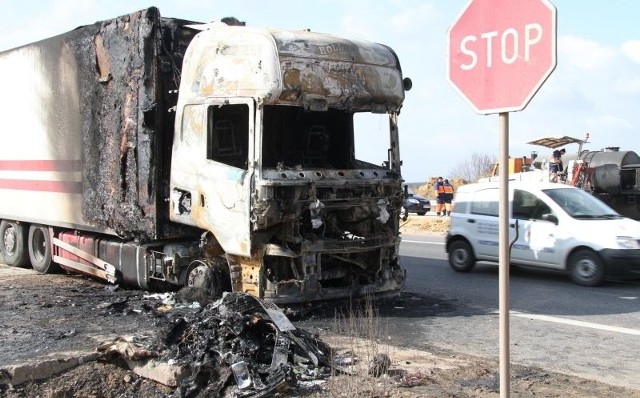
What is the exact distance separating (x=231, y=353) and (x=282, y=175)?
8.76 feet

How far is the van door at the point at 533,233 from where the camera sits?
1147cm

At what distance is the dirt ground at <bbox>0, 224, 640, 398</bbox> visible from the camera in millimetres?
5324

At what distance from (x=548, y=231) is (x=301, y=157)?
4486 mm

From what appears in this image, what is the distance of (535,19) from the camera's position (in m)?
3.50

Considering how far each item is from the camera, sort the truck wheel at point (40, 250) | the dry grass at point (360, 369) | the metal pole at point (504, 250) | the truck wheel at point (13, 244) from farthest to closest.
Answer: the truck wheel at point (13, 244)
the truck wheel at point (40, 250)
the dry grass at point (360, 369)
the metal pole at point (504, 250)

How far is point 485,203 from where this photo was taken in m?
12.7

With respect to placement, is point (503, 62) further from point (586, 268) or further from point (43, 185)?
point (43, 185)

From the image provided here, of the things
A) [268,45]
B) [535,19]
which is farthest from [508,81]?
[268,45]

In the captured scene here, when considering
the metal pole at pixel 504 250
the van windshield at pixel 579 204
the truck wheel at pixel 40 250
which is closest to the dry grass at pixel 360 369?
the metal pole at pixel 504 250

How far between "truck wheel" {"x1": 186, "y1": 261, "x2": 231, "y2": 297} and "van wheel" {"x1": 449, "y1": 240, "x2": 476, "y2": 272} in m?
5.52

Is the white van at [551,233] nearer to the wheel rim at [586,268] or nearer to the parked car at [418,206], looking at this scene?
the wheel rim at [586,268]

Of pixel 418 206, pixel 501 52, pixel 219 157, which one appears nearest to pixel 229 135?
pixel 219 157

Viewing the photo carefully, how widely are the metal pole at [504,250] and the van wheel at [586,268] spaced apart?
800 centimetres

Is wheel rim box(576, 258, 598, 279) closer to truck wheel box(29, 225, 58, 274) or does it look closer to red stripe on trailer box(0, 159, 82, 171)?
red stripe on trailer box(0, 159, 82, 171)
